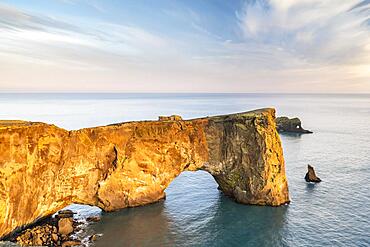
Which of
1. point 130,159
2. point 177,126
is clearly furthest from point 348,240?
point 130,159

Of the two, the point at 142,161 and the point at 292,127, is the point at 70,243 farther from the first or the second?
the point at 292,127

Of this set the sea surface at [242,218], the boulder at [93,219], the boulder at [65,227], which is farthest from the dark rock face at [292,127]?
the boulder at [65,227]

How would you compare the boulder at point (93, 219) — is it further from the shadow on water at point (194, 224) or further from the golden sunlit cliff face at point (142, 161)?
the golden sunlit cliff face at point (142, 161)

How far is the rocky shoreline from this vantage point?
102ft

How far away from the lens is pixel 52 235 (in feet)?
108

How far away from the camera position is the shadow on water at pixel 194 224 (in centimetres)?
3338

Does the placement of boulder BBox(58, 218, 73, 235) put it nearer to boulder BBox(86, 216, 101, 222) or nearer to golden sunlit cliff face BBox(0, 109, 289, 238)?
golden sunlit cliff face BBox(0, 109, 289, 238)

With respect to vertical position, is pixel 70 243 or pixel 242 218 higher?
pixel 242 218

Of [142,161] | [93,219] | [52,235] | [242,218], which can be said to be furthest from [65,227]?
[242,218]

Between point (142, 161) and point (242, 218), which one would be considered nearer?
point (242, 218)

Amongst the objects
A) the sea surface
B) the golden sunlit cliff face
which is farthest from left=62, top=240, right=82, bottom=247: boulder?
the golden sunlit cliff face

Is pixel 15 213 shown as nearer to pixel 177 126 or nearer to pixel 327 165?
pixel 177 126

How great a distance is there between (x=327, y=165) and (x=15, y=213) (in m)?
62.6

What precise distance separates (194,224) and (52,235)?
16.9 m
